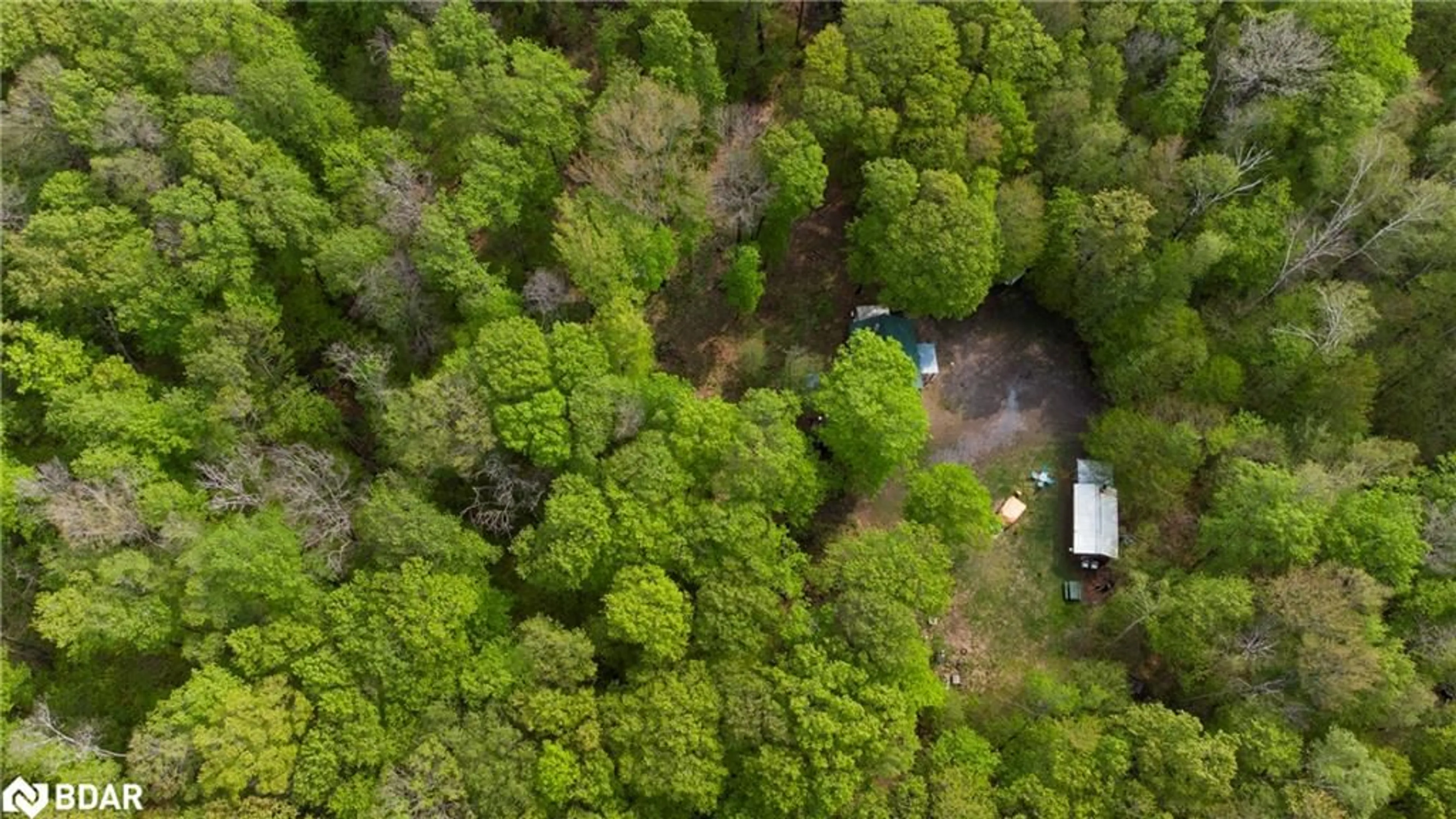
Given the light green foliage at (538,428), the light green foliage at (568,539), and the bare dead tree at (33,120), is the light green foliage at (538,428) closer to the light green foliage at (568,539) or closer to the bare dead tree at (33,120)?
the light green foliage at (568,539)

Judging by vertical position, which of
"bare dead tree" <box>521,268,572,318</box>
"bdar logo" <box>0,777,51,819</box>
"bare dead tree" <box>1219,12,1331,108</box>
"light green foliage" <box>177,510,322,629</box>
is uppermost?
"bare dead tree" <box>1219,12,1331,108</box>

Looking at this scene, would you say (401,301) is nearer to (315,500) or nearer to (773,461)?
(315,500)

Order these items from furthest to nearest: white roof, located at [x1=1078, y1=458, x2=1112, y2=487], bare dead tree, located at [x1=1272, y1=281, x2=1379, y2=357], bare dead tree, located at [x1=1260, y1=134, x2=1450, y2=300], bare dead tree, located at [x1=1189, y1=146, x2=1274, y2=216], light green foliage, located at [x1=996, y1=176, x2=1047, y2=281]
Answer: white roof, located at [x1=1078, y1=458, x2=1112, y2=487] < light green foliage, located at [x1=996, y1=176, x2=1047, y2=281] < bare dead tree, located at [x1=1189, y1=146, x2=1274, y2=216] < bare dead tree, located at [x1=1260, y1=134, x2=1450, y2=300] < bare dead tree, located at [x1=1272, y1=281, x2=1379, y2=357]

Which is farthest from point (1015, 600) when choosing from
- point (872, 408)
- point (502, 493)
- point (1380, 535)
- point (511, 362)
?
point (511, 362)

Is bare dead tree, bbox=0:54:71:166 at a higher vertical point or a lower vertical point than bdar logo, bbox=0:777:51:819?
higher

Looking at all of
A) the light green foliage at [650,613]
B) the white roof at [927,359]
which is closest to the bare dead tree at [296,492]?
the light green foliage at [650,613]

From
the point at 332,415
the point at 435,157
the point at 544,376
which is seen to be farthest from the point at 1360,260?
the point at 332,415

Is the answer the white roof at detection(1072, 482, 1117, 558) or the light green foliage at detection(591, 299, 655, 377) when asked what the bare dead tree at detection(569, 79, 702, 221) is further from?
the white roof at detection(1072, 482, 1117, 558)

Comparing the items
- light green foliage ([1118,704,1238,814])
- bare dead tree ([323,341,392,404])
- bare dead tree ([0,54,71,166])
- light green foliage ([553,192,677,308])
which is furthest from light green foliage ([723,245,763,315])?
bare dead tree ([0,54,71,166])
